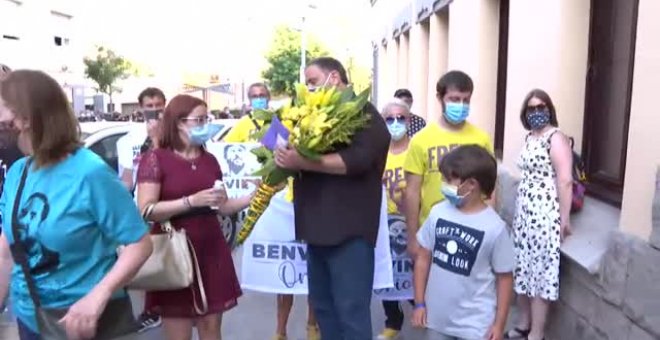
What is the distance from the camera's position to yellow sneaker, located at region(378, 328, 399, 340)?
4840 millimetres

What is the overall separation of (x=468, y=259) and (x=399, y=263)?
1.71 meters

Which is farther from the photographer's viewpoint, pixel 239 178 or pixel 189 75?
pixel 189 75

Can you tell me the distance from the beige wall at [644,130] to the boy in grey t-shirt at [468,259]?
1.07 meters

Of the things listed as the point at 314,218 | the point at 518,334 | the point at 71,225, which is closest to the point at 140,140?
the point at 314,218

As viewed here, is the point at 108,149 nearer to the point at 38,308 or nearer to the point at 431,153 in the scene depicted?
the point at 431,153

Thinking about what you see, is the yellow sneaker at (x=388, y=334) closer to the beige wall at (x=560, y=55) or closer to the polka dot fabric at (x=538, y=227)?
the polka dot fabric at (x=538, y=227)

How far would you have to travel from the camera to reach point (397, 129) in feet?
15.5

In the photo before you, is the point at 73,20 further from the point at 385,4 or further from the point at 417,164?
the point at 417,164

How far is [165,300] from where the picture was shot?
334 cm

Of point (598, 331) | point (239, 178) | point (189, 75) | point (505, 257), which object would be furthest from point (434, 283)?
point (189, 75)

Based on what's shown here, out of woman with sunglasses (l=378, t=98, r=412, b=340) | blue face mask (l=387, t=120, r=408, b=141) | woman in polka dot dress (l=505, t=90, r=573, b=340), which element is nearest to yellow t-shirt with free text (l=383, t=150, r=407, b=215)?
woman with sunglasses (l=378, t=98, r=412, b=340)

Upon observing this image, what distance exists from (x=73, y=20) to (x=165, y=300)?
4079cm

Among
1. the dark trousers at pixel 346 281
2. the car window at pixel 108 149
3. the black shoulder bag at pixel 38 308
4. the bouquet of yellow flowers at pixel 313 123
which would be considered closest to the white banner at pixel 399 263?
the dark trousers at pixel 346 281

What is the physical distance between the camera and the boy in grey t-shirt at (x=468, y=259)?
2936mm
